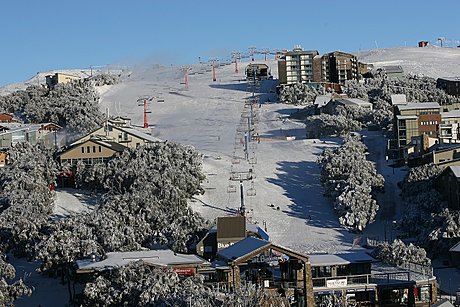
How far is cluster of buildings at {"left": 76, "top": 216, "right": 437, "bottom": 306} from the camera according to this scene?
26.5 m

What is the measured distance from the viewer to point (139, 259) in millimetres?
29484

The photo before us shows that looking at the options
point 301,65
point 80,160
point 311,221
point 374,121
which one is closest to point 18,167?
point 80,160

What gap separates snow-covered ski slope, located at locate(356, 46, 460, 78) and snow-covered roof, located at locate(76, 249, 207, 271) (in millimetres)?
74735

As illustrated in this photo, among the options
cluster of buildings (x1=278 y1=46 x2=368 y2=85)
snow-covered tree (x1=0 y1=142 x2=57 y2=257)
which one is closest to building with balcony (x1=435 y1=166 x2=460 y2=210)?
snow-covered tree (x1=0 y1=142 x2=57 y2=257)

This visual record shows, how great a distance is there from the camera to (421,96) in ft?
245

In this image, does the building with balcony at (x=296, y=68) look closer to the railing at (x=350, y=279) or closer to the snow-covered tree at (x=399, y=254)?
the snow-covered tree at (x=399, y=254)

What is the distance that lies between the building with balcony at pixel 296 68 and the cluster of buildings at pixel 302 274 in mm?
55704

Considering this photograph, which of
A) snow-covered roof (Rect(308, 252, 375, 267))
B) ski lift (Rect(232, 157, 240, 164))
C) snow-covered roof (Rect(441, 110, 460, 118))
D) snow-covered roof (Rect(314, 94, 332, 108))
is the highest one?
snow-covered roof (Rect(314, 94, 332, 108))

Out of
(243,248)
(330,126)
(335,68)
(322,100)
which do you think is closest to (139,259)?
(243,248)

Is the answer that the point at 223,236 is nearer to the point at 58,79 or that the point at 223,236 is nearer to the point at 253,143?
the point at 253,143

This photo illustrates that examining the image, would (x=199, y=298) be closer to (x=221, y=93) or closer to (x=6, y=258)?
(x=6, y=258)

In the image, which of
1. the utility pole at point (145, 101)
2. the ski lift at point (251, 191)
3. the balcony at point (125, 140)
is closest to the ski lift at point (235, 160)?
the balcony at point (125, 140)

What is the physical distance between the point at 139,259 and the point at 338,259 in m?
5.79

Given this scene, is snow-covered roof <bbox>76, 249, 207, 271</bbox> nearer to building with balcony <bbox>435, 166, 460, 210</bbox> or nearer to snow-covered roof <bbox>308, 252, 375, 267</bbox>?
snow-covered roof <bbox>308, 252, 375, 267</bbox>
